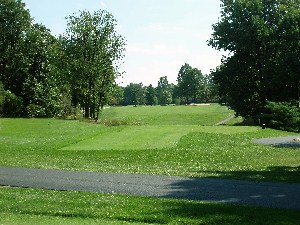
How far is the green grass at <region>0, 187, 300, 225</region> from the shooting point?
982cm

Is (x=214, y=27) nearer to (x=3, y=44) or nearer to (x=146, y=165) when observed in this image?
(x=3, y=44)

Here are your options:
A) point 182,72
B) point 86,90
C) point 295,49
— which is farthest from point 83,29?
point 182,72

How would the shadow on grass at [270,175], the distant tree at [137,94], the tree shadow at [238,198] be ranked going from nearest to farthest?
the tree shadow at [238,198], the shadow on grass at [270,175], the distant tree at [137,94]

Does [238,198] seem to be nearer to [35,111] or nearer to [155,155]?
[155,155]

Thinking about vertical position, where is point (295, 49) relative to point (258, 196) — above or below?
above

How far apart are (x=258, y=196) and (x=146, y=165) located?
7609 mm

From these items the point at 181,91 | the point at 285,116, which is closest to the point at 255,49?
the point at 285,116

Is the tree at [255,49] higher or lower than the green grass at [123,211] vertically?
higher

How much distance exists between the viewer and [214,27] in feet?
201

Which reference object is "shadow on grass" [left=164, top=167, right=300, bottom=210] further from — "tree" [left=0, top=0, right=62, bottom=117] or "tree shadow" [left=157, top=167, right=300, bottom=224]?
"tree" [left=0, top=0, right=62, bottom=117]

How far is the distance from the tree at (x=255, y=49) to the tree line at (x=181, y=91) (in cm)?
5604

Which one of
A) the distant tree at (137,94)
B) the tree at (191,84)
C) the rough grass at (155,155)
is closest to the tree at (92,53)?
the rough grass at (155,155)

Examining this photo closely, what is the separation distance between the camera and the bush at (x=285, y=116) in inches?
1804

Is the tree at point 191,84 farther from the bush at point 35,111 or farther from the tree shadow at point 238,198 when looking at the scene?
the tree shadow at point 238,198
